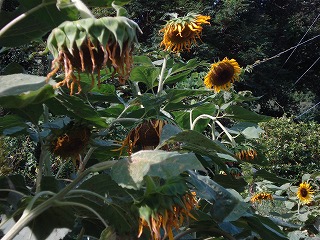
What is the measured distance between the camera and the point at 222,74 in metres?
1.76

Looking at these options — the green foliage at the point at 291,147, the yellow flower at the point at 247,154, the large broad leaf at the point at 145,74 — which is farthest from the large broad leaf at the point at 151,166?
the green foliage at the point at 291,147

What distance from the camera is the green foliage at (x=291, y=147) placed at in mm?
7605

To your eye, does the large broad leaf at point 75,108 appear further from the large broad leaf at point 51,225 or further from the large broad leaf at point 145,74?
the large broad leaf at point 145,74

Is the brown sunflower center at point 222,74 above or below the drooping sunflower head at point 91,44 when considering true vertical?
below

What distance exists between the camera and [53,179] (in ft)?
2.84

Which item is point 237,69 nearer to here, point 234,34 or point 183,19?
point 183,19

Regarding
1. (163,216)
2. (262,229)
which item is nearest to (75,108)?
(163,216)

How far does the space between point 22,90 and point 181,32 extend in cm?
73

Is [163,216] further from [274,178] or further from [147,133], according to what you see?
[274,178]

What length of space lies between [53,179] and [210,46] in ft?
35.1

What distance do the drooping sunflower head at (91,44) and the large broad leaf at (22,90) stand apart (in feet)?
0.05

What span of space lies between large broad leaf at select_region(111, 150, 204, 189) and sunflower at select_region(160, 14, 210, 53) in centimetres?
69

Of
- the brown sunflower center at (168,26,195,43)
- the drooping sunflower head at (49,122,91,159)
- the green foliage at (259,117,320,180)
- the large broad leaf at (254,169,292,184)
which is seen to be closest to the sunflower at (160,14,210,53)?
the brown sunflower center at (168,26,195,43)

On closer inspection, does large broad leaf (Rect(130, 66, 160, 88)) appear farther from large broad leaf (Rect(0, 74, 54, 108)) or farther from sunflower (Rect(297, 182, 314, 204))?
sunflower (Rect(297, 182, 314, 204))
